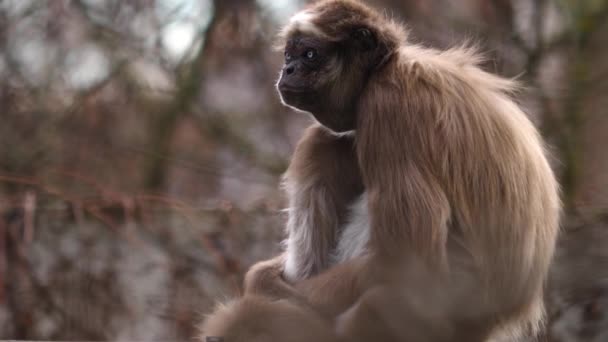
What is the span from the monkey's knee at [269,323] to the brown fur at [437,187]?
0.12 metres

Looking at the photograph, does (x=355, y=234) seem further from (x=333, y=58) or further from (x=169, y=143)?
(x=169, y=143)

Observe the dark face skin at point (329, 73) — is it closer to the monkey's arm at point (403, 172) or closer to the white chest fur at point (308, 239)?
the monkey's arm at point (403, 172)

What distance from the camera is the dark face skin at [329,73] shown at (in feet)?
18.4

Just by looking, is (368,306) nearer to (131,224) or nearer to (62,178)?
(131,224)

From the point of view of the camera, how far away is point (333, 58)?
18.7ft

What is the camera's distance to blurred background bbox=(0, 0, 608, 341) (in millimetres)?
9211

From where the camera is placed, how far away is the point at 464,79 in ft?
18.0

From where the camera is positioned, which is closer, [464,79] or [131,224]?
[464,79]

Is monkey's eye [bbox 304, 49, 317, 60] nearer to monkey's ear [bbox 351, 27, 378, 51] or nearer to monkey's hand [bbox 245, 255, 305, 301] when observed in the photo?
monkey's ear [bbox 351, 27, 378, 51]

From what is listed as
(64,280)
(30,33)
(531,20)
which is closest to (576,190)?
(531,20)

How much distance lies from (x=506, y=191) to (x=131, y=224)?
5270mm

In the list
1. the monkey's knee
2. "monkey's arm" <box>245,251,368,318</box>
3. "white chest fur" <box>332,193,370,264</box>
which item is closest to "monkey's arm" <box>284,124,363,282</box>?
"white chest fur" <box>332,193,370,264</box>

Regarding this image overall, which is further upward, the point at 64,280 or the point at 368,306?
the point at 368,306

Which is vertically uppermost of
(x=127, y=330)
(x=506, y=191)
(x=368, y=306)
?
(x=506, y=191)
